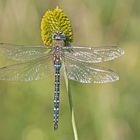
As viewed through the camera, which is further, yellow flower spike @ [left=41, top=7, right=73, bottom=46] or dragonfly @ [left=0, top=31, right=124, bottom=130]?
dragonfly @ [left=0, top=31, right=124, bottom=130]

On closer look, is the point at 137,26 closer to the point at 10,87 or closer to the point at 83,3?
the point at 83,3

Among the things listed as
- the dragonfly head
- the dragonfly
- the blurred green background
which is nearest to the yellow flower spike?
the dragonfly head

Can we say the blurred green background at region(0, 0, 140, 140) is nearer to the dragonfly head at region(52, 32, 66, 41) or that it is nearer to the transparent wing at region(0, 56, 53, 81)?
the transparent wing at region(0, 56, 53, 81)

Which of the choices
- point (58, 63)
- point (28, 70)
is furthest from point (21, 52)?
point (58, 63)

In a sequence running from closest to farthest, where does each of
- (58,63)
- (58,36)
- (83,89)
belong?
(58,36)
(58,63)
(83,89)

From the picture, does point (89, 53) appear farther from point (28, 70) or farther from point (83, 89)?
point (83, 89)

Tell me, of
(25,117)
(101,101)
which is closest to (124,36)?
(101,101)
